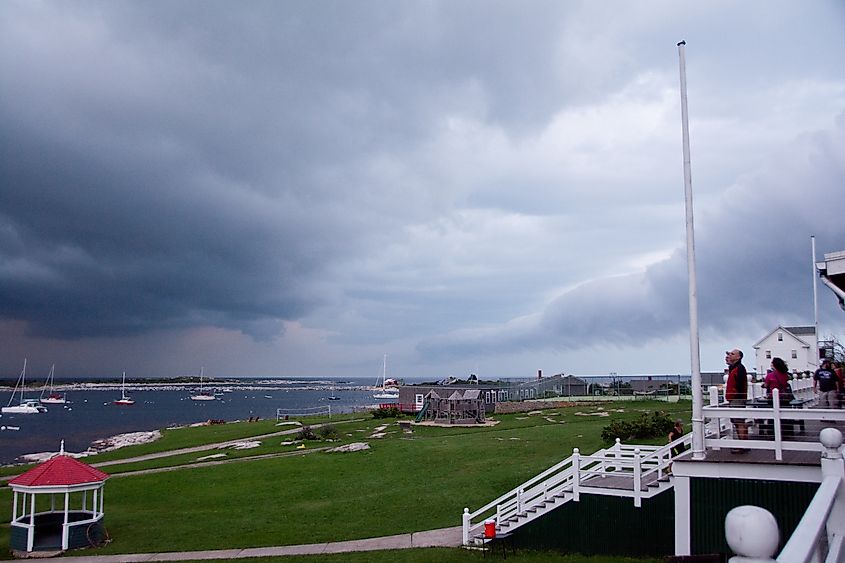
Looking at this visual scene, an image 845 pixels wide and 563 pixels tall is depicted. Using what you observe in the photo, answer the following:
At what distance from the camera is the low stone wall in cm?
6562

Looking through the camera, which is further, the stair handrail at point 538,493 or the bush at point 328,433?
the bush at point 328,433

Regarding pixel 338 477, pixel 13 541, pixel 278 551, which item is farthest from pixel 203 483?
pixel 278 551

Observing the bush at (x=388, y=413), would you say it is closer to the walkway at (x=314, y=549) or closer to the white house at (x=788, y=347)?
the white house at (x=788, y=347)

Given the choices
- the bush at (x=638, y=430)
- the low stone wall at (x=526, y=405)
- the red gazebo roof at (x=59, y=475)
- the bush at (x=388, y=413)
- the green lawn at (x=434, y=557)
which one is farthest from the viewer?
the bush at (x=388, y=413)

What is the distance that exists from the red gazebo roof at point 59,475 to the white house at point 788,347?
56.6m

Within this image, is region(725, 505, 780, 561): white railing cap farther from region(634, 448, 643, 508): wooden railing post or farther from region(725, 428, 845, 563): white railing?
region(634, 448, 643, 508): wooden railing post

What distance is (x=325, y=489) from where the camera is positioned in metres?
31.0

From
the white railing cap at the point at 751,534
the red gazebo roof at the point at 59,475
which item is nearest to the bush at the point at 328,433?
the red gazebo roof at the point at 59,475

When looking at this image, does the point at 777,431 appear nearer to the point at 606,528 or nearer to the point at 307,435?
the point at 606,528

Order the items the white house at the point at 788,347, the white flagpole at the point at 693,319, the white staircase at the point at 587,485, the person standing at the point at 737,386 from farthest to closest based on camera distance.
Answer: the white house at the point at 788,347
the white staircase at the point at 587,485
the person standing at the point at 737,386
the white flagpole at the point at 693,319

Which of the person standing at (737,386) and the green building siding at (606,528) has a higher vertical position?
the person standing at (737,386)

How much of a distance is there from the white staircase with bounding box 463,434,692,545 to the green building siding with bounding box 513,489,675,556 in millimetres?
220

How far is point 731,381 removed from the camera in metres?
15.6

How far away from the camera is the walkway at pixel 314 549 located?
2106cm
